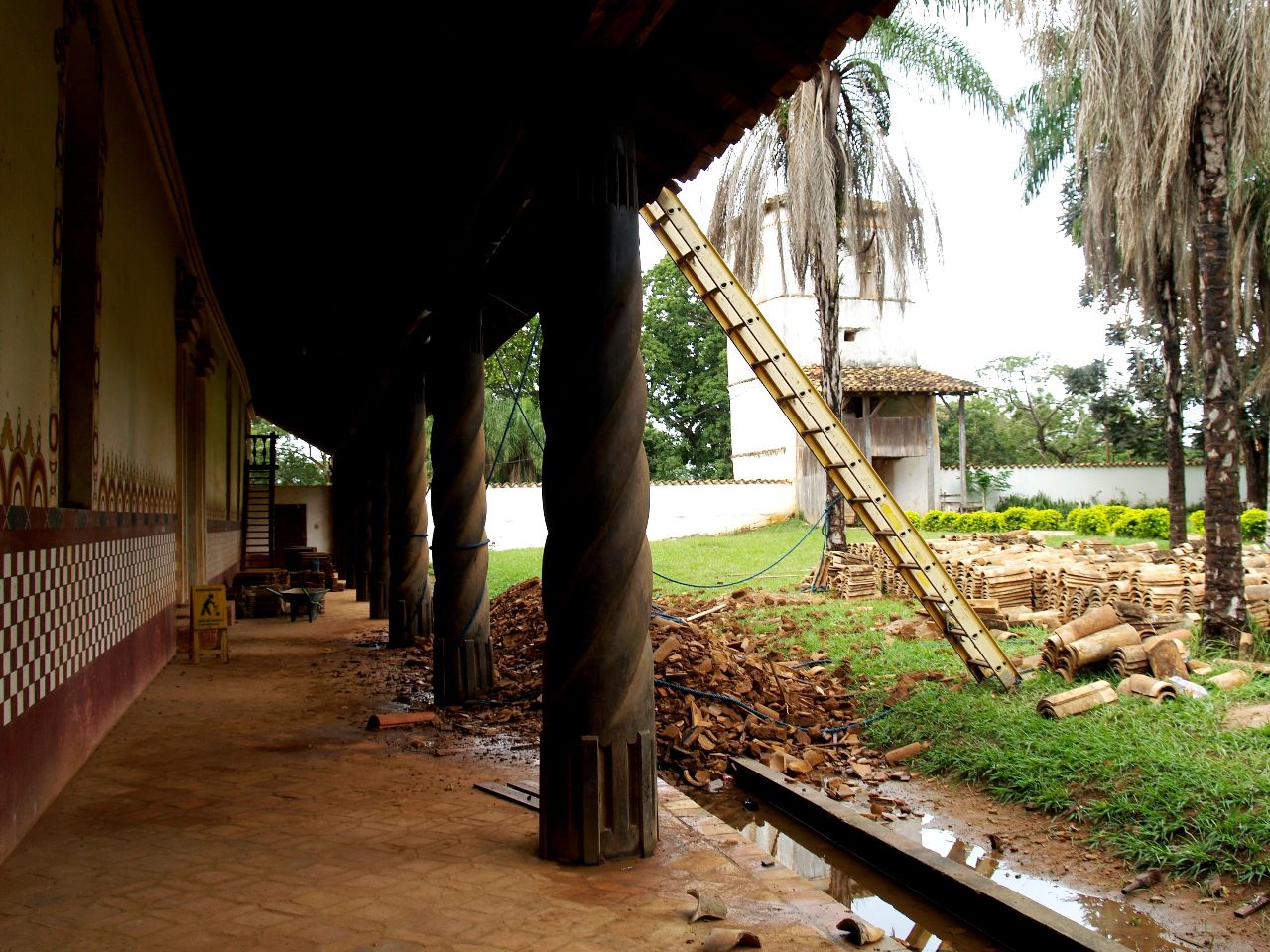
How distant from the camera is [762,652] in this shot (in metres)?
9.58

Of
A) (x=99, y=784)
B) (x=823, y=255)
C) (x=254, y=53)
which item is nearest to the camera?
(x=99, y=784)

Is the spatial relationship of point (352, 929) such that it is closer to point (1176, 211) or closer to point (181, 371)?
point (181, 371)

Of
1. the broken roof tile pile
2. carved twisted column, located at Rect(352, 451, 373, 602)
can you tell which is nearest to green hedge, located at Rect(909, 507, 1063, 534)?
the broken roof tile pile

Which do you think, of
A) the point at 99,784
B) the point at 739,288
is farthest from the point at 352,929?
the point at 739,288

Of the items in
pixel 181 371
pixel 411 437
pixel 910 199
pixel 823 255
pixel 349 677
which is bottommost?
pixel 349 677

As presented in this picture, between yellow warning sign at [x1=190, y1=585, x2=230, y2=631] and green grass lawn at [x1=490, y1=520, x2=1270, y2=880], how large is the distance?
19.8 feet

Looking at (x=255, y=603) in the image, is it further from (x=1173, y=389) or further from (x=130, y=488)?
(x=1173, y=389)

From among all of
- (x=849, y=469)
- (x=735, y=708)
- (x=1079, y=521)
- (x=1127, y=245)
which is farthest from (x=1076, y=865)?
(x=1079, y=521)

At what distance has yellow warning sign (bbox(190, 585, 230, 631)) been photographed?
372 inches

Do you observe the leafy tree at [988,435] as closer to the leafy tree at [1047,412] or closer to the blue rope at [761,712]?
the leafy tree at [1047,412]

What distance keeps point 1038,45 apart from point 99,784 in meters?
10.9

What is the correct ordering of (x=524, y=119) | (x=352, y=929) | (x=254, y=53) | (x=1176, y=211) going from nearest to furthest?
(x=352, y=929) → (x=524, y=119) → (x=254, y=53) → (x=1176, y=211)

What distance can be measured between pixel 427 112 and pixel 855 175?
12.4m

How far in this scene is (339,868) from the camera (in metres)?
3.73
